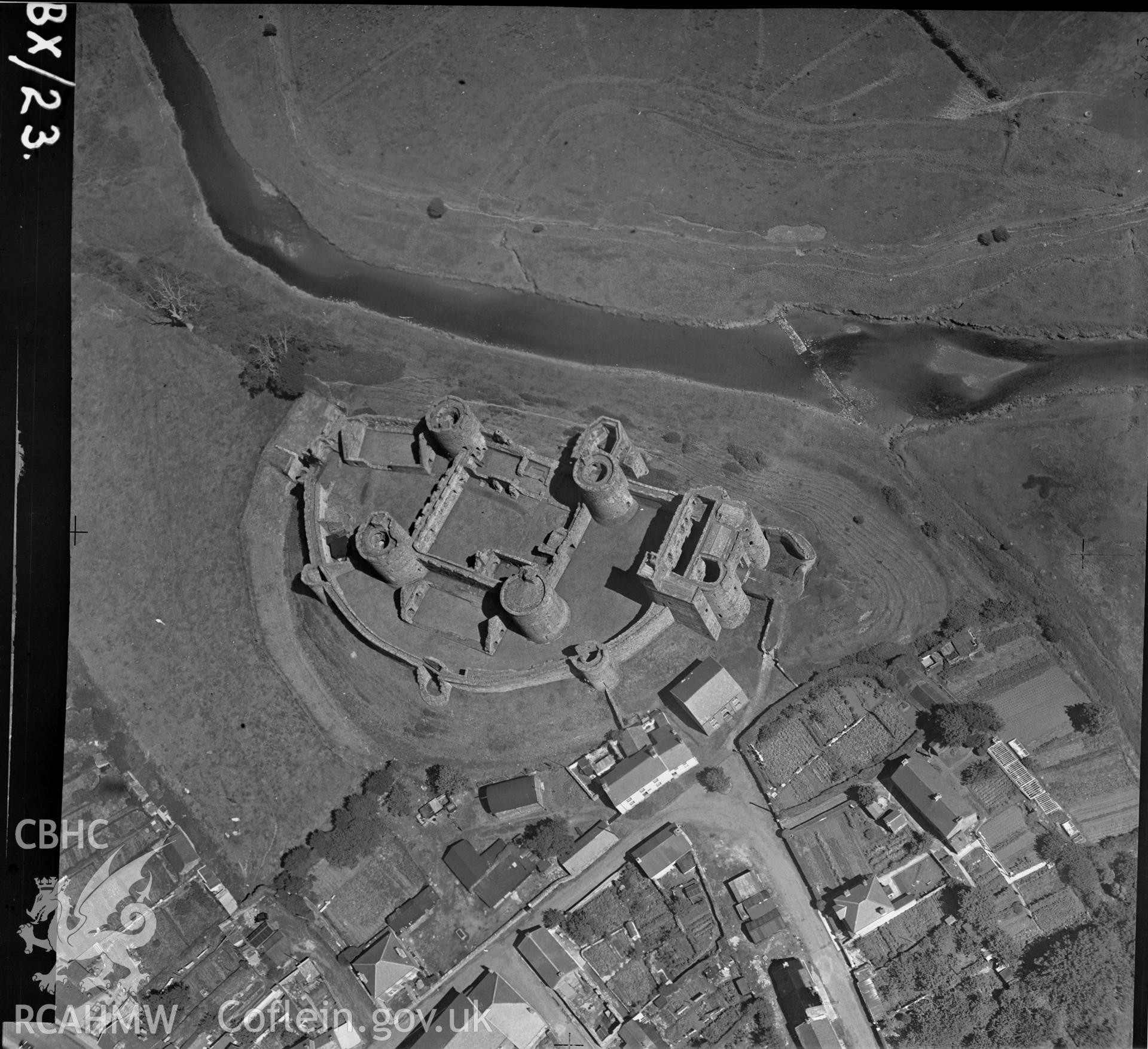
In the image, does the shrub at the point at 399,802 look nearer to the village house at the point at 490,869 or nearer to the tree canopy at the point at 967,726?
the village house at the point at 490,869

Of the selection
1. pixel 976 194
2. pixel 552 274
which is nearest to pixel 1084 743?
pixel 976 194

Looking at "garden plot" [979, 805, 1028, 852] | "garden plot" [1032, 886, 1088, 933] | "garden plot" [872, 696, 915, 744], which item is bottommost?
"garden plot" [1032, 886, 1088, 933]

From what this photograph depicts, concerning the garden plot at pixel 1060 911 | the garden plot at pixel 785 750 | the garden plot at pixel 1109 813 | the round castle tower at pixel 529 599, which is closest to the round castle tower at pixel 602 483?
the round castle tower at pixel 529 599

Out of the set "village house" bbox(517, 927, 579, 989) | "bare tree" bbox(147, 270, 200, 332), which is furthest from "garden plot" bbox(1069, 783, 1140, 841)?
"bare tree" bbox(147, 270, 200, 332)

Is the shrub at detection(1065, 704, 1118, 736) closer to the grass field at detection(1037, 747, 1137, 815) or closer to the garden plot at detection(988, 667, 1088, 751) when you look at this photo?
the garden plot at detection(988, 667, 1088, 751)

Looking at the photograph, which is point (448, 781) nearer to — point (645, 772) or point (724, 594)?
point (645, 772)

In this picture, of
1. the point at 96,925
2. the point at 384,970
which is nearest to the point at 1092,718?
the point at 384,970

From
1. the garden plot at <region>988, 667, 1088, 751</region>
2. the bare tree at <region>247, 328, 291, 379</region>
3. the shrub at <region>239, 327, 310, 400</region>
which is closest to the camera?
→ the garden plot at <region>988, 667, 1088, 751</region>
